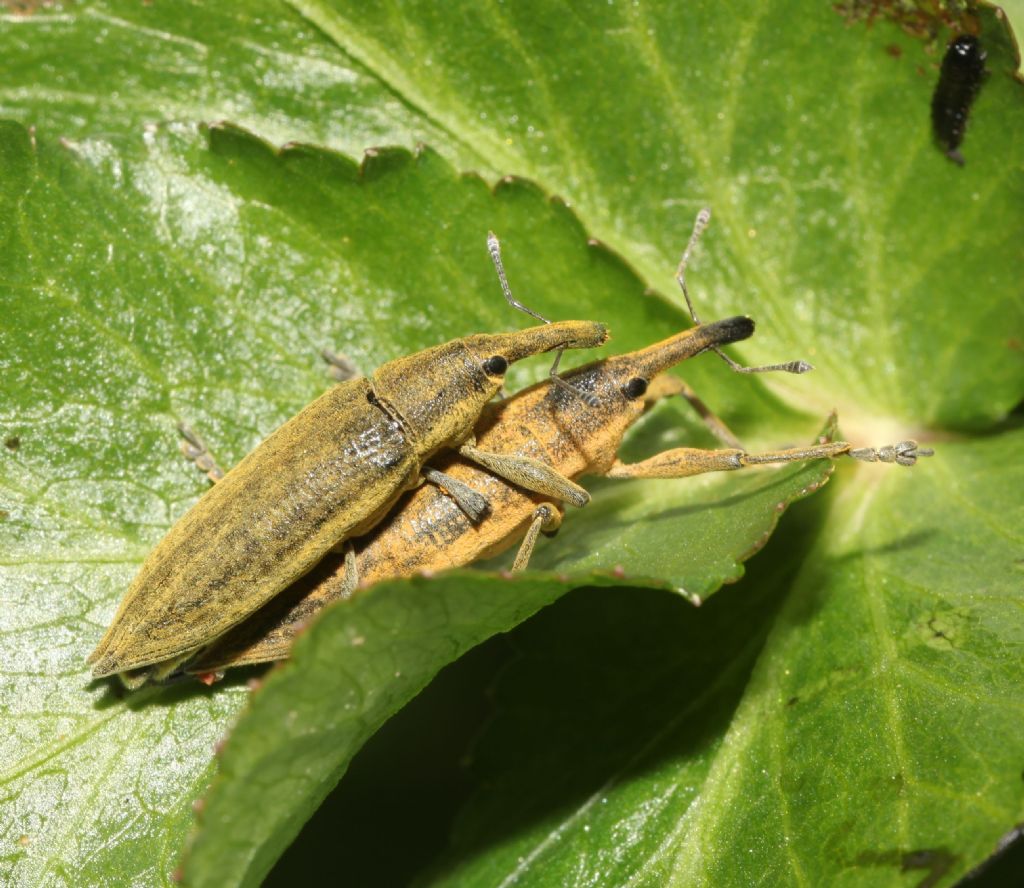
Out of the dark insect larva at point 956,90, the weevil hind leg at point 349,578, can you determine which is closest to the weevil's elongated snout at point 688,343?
the dark insect larva at point 956,90

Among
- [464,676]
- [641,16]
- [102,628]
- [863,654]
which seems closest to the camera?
[863,654]

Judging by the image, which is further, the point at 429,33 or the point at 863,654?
the point at 429,33

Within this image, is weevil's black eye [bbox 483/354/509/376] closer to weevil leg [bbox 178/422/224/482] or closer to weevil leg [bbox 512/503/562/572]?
weevil leg [bbox 512/503/562/572]

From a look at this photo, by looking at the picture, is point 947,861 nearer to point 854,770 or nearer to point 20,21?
point 854,770

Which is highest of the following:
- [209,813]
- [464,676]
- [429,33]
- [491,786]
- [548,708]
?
[429,33]

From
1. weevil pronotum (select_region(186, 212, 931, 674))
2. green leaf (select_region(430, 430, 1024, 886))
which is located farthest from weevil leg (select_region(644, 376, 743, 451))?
green leaf (select_region(430, 430, 1024, 886))

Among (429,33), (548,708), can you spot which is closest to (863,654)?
(548,708)

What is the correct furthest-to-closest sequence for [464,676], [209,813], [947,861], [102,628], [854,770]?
1. [464,676]
2. [102,628]
3. [854,770]
4. [947,861]
5. [209,813]

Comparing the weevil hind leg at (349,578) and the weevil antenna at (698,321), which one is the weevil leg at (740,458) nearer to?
the weevil antenna at (698,321)

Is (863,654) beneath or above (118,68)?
beneath
